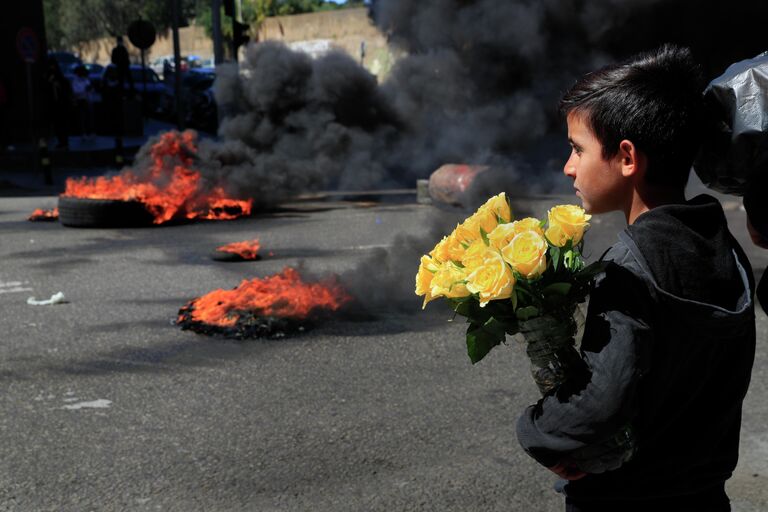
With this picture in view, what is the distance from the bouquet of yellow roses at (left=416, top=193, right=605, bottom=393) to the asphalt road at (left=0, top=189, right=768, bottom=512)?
1.91m

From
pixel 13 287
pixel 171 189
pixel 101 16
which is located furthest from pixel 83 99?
pixel 101 16

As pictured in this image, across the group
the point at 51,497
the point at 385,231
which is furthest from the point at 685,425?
the point at 385,231

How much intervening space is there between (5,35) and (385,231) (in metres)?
15.6

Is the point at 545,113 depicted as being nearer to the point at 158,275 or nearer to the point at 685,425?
the point at 158,275

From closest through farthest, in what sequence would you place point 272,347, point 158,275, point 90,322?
point 272,347
point 90,322
point 158,275

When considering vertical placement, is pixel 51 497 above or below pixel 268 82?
below

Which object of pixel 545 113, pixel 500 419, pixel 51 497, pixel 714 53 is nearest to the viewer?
pixel 51 497

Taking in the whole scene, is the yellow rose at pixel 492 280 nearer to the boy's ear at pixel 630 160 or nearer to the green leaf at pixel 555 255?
the green leaf at pixel 555 255

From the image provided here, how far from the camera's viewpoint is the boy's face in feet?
5.54

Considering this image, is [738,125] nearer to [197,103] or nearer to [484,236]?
[484,236]

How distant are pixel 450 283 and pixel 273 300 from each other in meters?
4.42

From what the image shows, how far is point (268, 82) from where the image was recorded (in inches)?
501

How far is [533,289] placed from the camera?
1606 millimetres

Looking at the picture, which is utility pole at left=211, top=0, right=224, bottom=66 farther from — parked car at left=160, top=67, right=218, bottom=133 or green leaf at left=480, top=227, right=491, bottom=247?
green leaf at left=480, top=227, right=491, bottom=247
